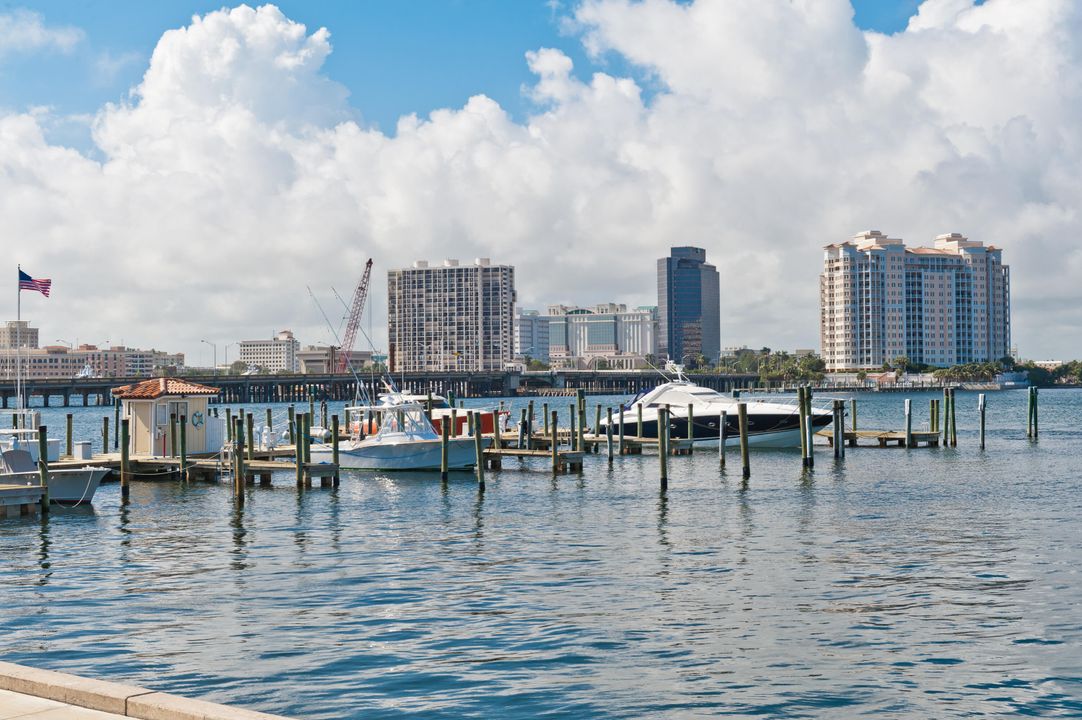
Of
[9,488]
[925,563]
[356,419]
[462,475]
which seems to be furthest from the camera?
[356,419]

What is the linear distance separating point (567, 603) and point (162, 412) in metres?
33.2

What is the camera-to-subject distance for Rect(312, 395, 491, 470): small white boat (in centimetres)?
5562

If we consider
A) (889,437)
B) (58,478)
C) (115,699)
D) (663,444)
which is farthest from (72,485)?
(889,437)

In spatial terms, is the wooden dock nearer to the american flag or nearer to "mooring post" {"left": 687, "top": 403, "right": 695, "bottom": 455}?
"mooring post" {"left": 687, "top": 403, "right": 695, "bottom": 455}

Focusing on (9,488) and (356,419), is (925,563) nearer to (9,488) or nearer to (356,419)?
(9,488)

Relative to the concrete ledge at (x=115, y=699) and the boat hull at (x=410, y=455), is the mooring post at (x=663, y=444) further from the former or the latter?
the concrete ledge at (x=115, y=699)

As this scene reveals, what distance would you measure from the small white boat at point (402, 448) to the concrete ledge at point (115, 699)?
41587 millimetres

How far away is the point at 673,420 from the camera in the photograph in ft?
242

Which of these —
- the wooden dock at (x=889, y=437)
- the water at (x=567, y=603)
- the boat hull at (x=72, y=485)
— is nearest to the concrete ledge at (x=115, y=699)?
the water at (x=567, y=603)

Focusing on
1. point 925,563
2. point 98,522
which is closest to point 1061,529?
point 925,563

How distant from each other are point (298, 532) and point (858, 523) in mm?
17477

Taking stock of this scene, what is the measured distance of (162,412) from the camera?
176ft

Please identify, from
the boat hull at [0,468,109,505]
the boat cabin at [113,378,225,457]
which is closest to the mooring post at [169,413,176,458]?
the boat cabin at [113,378,225,457]

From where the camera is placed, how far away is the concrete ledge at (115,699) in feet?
39.2
